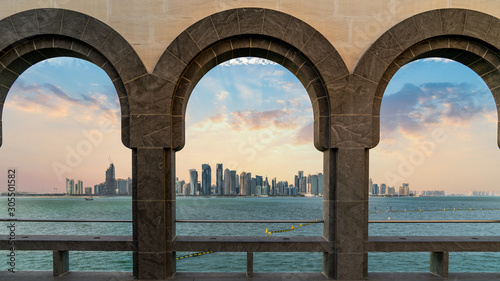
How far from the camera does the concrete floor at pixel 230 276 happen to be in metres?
6.77

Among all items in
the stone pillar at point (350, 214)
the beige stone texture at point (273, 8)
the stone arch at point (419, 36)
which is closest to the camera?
the stone pillar at point (350, 214)

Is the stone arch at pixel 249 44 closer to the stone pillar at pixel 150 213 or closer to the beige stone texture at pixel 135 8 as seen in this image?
the stone pillar at pixel 150 213

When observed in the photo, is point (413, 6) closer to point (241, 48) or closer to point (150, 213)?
point (241, 48)

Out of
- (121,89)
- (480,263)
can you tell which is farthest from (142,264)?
(480,263)

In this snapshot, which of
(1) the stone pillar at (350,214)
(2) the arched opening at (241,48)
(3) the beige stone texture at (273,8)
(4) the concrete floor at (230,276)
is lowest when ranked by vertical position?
(4) the concrete floor at (230,276)

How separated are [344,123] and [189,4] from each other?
3963mm

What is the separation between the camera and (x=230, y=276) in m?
6.91

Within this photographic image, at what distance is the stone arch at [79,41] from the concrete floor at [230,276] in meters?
2.80

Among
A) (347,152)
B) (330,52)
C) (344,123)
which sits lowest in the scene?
(347,152)

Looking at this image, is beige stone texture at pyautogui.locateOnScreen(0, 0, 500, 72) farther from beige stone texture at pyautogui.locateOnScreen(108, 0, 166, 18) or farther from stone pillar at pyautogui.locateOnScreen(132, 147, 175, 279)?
stone pillar at pyautogui.locateOnScreen(132, 147, 175, 279)

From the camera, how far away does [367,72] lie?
6.71 m

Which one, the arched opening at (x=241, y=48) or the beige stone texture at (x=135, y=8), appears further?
the beige stone texture at (x=135, y=8)

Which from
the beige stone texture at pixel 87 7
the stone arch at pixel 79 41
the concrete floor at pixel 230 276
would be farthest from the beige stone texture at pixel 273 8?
the concrete floor at pixel 230 276

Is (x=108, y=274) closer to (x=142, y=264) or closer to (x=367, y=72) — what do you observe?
(x=142, y=264)
